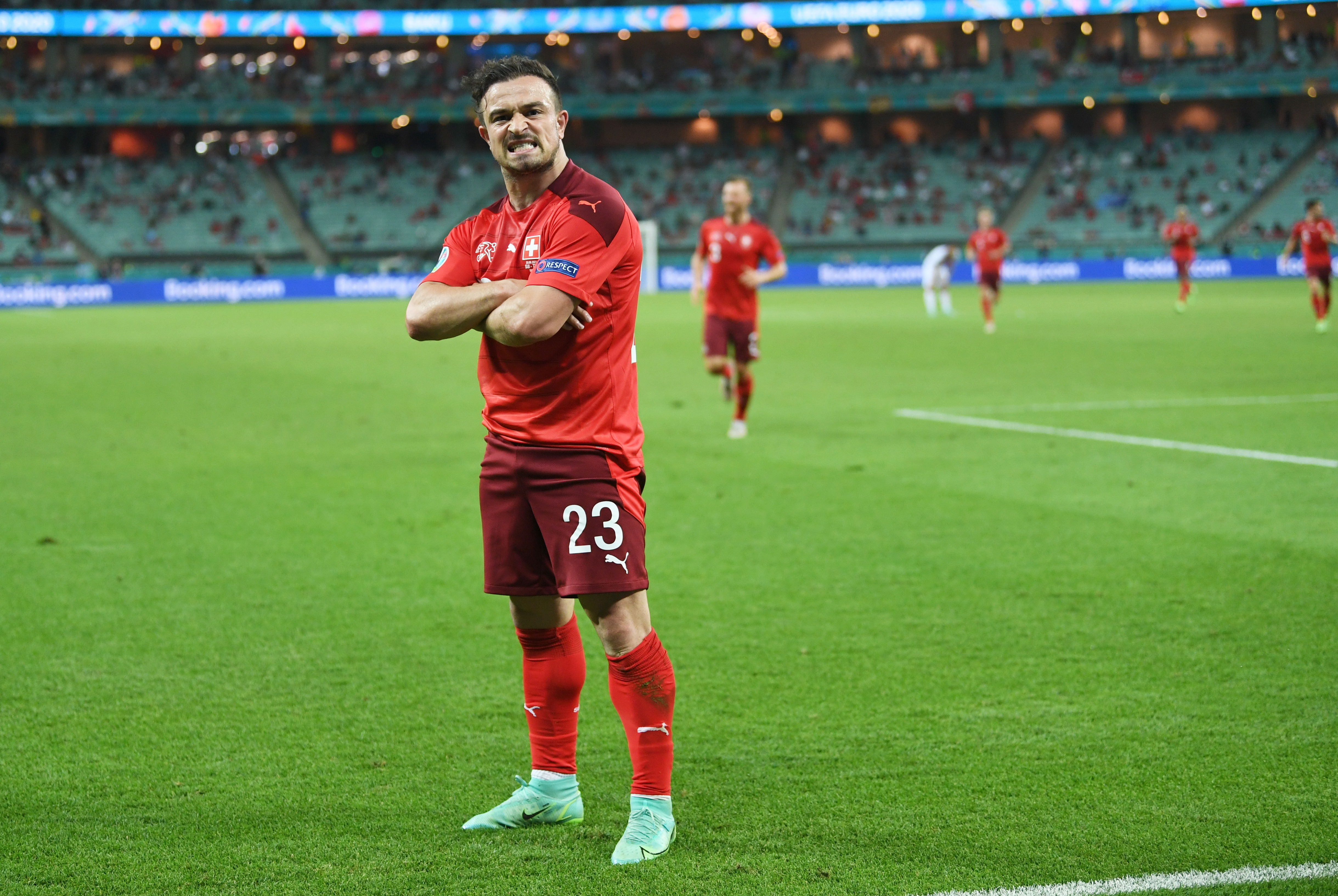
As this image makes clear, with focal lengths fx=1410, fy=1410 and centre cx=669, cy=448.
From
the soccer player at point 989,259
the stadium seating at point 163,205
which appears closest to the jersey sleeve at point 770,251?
the soccer player at point 989,259

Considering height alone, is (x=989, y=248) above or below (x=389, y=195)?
below

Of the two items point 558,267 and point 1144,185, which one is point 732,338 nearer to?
point 558,267

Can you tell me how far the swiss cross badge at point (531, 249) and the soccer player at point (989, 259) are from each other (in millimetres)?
22174

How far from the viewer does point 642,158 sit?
6281 centimetres

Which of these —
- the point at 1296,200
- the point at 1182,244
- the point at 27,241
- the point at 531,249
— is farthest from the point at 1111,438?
the point at 27,241

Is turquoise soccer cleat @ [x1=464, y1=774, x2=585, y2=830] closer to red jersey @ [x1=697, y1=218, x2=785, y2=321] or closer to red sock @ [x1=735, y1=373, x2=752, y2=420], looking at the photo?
red sock @ [x1=735, y1=373, x2=752, y2=420]

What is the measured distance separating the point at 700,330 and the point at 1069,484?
18156mm

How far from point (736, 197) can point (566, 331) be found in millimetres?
8966

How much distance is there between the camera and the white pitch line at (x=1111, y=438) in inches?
428

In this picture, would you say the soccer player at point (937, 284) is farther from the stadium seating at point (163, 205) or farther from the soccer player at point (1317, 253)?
the stadium seating at point (163, 205)

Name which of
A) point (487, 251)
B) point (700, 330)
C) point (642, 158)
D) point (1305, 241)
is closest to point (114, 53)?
point (642, 158)

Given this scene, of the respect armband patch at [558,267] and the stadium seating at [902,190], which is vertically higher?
the stadium seating at [902,190]

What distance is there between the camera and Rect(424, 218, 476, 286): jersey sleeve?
3.92 metres

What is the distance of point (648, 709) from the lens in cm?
399
